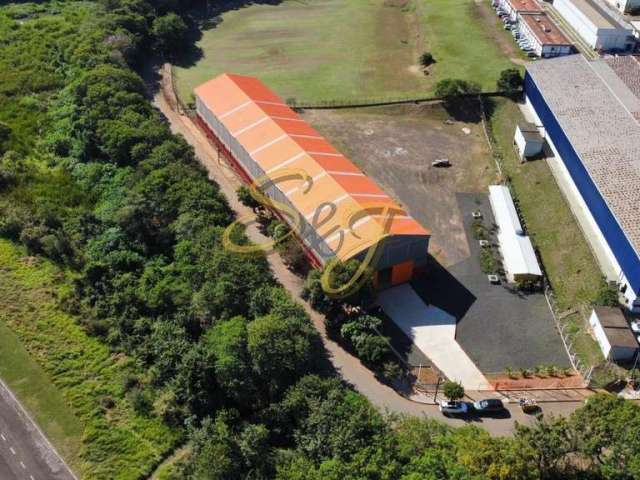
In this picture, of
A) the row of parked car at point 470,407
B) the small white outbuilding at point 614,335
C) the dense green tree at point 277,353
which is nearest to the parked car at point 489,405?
the row of parked car at point 470,407

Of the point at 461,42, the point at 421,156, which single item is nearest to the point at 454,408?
the point at 421,156

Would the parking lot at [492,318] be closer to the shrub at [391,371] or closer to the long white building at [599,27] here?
the shrub at [391,371]

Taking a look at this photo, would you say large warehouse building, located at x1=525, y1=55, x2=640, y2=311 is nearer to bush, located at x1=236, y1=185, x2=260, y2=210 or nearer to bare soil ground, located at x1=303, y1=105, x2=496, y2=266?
bare soil ground, located at x1=303, y1=105, x2=496, y2=266


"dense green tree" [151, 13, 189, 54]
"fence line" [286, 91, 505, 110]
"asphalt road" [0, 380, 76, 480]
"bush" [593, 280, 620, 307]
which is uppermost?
"dense green tree" [151, 13, 189, 54]

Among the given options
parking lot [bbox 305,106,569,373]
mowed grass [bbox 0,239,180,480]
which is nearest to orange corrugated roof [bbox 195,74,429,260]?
parking lot [bbox 305,106,569,373]

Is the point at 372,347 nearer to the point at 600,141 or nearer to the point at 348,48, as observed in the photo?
the point at 600,141

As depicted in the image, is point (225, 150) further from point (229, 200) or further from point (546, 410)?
point (546, 410)

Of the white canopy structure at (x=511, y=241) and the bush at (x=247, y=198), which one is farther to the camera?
the bush at (x=247, y=198)
